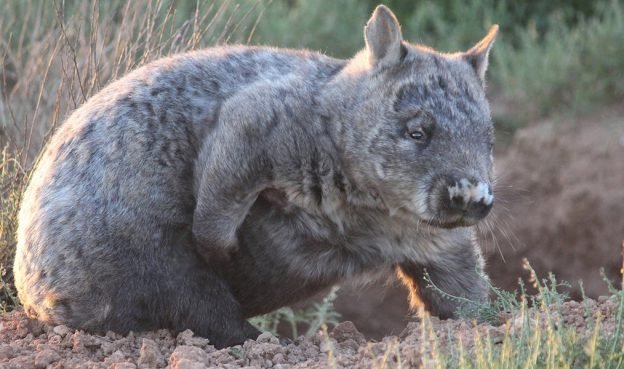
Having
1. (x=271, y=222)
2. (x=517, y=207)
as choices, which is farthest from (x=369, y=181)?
(x=517, y=207)

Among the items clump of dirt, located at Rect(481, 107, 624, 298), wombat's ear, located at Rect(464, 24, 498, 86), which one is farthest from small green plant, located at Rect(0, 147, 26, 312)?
clump of dirt, located at Rect(481, 107, 624, 298)

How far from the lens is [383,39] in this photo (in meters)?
4.39

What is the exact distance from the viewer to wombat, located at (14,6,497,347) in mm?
4203

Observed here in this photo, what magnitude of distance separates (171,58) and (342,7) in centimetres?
392

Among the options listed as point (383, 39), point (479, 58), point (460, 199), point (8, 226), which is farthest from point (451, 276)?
point (8, 226)

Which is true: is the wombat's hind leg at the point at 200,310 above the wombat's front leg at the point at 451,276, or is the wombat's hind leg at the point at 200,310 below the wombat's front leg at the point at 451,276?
below

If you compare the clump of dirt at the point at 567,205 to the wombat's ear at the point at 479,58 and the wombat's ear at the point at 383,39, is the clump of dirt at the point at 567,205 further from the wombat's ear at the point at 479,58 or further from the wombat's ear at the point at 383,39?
the wombat's ear at the point at 383,39

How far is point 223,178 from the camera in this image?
4.19 meters

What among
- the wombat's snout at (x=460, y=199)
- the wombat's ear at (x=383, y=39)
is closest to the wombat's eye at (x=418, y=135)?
the wombat's snout at (x=460, y=199)

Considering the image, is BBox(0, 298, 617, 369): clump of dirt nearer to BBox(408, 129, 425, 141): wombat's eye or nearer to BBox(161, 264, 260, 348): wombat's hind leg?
BBox(161, 264, 260, 348): wombat's hind leg

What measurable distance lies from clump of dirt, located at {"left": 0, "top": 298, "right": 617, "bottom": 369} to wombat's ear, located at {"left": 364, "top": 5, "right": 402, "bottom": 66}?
1.05m

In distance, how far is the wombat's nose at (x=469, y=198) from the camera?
396cm

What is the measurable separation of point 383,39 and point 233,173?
2.65 feet

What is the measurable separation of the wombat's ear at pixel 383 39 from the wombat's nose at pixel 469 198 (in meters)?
0.65
